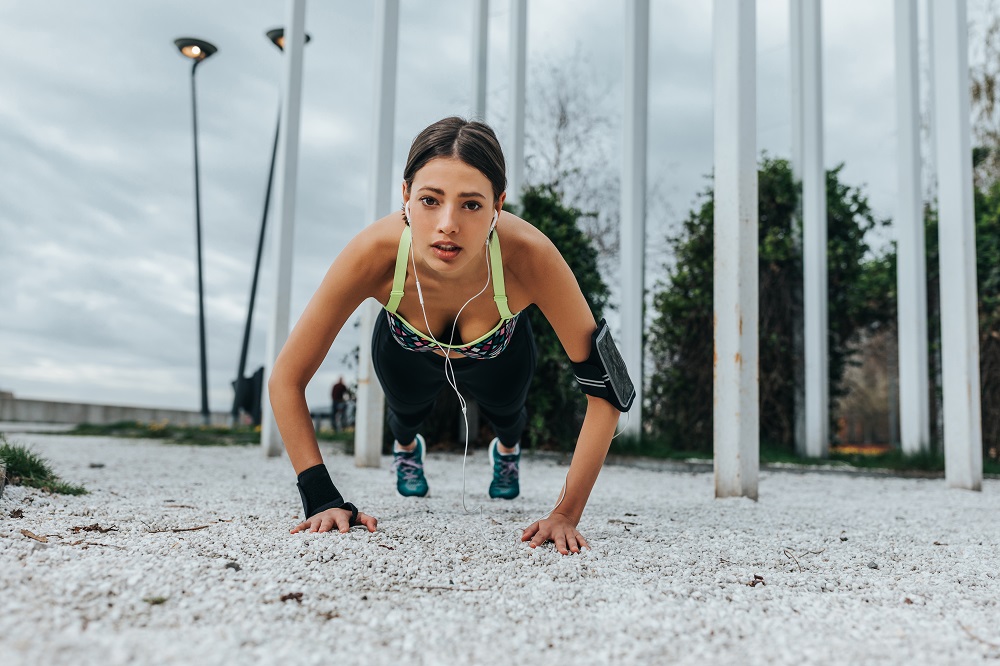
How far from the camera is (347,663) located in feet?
3.63

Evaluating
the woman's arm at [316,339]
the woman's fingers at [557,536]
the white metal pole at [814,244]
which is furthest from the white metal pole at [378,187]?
the white metal pole at [814,244]

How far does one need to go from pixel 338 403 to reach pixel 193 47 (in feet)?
17.6

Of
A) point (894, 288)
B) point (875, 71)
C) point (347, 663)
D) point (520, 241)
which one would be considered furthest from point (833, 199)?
point (347, 663)

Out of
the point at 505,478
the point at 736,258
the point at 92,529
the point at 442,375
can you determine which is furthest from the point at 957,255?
the point at 92,529

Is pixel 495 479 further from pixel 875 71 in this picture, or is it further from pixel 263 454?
pixel 875 71

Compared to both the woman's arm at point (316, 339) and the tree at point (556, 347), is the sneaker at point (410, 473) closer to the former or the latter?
the woman's arm at point (316, 339)

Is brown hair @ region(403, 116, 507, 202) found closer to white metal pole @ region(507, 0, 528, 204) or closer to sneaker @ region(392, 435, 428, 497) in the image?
sneaker @ region(392, 435, 428, 497)

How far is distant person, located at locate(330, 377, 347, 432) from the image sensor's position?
33.1 feet

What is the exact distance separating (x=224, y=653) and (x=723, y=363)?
2.75 metres

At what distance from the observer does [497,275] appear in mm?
2178

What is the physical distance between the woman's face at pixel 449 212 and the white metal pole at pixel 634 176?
15.9 ft

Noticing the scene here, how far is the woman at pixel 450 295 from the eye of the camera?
1940 mm

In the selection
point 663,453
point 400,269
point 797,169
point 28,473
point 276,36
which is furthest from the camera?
point 276,36

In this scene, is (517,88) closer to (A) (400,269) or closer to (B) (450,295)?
(B) (450,295)
